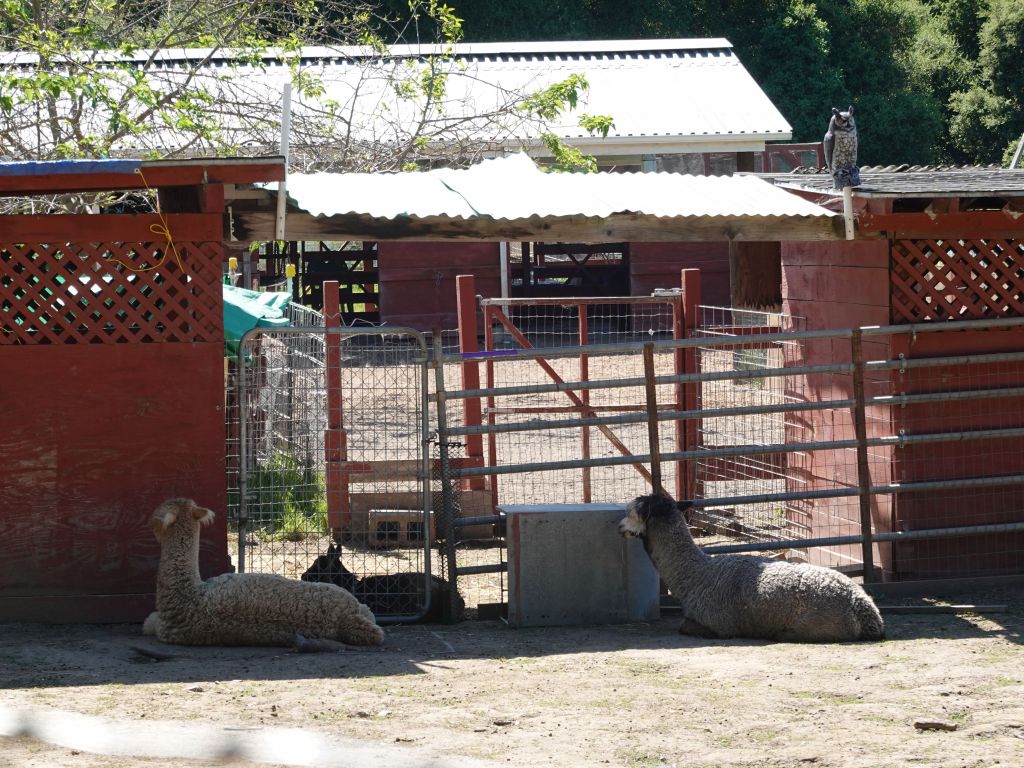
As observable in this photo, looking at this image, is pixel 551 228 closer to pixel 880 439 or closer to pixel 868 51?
pixel 880 439

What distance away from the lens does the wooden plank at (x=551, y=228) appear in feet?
25.0

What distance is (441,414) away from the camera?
299 inches

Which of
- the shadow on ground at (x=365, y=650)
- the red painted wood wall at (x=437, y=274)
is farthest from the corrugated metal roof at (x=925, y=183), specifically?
the red painted wood wall at (x=437, y=274)

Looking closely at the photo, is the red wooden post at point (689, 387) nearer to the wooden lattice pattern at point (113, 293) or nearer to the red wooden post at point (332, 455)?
the red wooden post at point (332, 455)

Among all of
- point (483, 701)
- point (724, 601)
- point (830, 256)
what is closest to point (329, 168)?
point (830, 256)

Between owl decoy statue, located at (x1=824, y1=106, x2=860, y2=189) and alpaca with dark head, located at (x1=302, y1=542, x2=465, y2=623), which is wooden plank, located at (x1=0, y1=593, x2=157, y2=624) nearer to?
alpaca with dark head, located at (x1=302, y1=542, x2=465, y2=623)

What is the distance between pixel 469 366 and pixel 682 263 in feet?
40.2

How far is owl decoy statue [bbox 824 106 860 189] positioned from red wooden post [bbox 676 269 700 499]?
157 centimetres

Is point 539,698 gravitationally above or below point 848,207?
below

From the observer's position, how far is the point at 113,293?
24.2ft

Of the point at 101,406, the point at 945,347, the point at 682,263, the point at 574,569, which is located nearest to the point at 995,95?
the point at 682,263

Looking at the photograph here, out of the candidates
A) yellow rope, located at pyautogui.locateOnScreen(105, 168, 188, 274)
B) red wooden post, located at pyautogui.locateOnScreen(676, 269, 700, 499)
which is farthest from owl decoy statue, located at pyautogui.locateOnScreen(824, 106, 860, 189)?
yellow rope, located at pyautogui.locateOnScreen(105, 168, 188, 274)

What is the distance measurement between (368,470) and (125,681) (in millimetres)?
3534

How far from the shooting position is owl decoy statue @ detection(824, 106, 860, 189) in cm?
816
